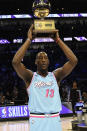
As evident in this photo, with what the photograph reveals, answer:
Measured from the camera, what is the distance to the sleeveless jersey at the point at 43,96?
6.73 feet

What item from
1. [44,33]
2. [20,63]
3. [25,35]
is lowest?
[20,63]

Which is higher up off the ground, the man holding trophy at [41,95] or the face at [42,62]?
the face at [42,62]

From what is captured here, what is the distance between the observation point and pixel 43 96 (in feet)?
6.76

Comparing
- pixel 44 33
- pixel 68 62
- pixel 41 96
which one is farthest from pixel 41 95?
pixel 44 33

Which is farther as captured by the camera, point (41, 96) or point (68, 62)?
point (68, 62)

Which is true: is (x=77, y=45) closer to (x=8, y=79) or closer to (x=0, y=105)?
(x=8, y=79)

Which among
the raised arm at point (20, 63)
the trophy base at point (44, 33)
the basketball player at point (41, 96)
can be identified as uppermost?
the trophy base at point (44, 33)

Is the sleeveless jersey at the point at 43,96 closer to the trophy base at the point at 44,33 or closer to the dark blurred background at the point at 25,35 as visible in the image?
the trophy base at the point at 44,33

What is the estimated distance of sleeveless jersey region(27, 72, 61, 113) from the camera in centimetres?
205

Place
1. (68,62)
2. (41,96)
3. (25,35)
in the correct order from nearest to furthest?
(41,96) → (68,62) → (25,35)

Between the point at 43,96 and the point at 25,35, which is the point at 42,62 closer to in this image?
the point at 43,96

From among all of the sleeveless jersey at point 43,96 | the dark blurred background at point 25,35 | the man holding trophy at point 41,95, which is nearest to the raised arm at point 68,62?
the man holding trophy at point 41,95

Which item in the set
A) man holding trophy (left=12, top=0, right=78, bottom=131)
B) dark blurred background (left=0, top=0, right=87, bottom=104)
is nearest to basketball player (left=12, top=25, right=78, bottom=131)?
man holding trophy (left=12, top=0, right=78, bottom=131)

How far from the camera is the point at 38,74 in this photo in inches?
85.7
